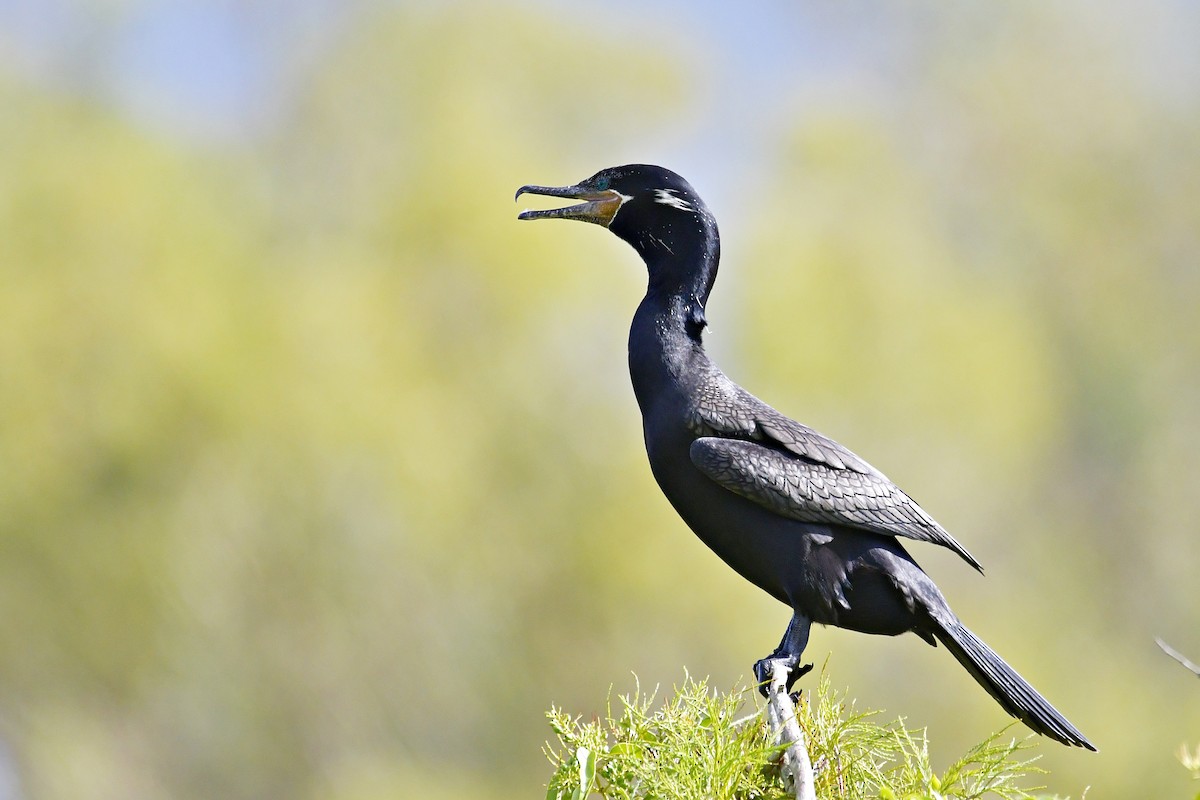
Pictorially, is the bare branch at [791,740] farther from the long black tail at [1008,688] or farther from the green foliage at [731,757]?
the long black tail at [1008,688]

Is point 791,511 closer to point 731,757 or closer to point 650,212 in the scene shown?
point 731,757

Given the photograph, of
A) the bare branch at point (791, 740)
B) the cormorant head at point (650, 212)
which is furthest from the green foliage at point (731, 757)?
the cormorant head at point (650, 212)

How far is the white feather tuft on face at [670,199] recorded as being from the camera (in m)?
4.51

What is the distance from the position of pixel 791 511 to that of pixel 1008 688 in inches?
31.3

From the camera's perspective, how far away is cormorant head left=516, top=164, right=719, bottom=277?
14.8 feet

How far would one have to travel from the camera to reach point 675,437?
4.07 metres

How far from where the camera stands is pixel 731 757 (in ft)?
10.3

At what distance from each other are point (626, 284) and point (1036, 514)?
8.80 meters

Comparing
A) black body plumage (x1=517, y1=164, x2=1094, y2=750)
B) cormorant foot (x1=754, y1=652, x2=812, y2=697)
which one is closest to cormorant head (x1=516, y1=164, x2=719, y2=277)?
black body plumage (x1=517, y1=164, x2=1094, y2=750)

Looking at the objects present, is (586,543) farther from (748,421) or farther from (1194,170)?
(1194,170)

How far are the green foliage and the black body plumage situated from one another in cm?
46

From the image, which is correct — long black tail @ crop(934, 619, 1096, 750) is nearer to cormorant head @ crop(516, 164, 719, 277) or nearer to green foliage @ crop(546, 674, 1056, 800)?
green foliage @ crop(546, 674, 1056, 800)

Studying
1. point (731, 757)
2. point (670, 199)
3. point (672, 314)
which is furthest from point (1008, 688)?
point (670, 199)

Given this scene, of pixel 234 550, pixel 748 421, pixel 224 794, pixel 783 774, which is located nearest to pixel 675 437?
pixel 748 421
